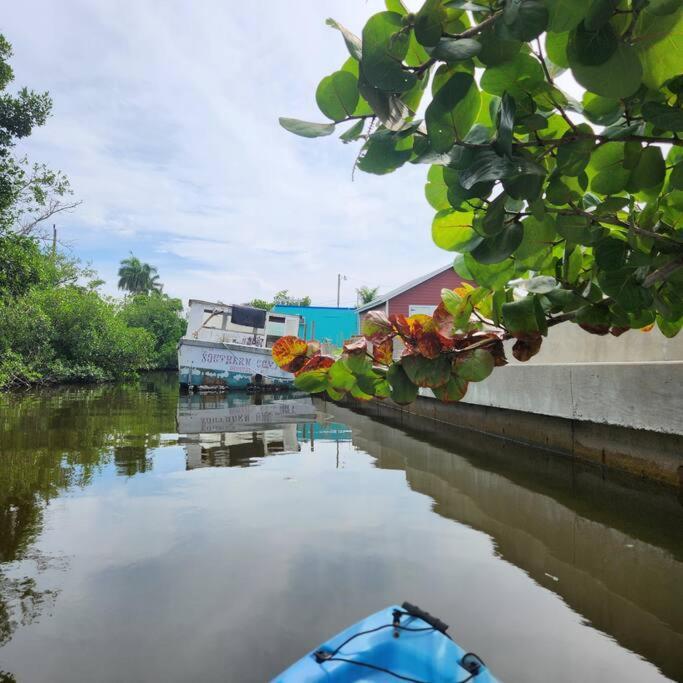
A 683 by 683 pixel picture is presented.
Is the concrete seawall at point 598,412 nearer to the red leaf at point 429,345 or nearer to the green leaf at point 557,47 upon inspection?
the red leaf at point 429,345

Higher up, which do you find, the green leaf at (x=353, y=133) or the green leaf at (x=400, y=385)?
the green leaf at (x=353, y=133)

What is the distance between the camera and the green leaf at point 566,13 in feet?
1.89

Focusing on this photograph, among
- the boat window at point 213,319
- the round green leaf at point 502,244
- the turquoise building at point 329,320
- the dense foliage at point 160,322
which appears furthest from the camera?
the dense foliage at point 160,322

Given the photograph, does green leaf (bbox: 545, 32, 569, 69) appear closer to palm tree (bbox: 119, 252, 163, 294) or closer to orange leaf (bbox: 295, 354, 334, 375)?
orange leaf (bbox: 295, 354, 334, 375)

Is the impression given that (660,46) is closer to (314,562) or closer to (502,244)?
(502,244)

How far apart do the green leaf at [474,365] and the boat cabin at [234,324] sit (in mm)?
15214

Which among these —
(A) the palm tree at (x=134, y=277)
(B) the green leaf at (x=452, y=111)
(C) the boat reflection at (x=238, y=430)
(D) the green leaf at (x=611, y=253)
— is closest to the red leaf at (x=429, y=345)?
(D) the green leaf at (x=611, y=253)

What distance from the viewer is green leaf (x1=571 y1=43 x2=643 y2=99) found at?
602 mm

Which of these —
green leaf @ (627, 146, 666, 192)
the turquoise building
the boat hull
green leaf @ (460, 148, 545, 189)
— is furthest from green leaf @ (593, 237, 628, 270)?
the turquoise building

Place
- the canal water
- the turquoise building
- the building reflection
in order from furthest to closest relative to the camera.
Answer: the turquoise building → the building reflection → the canal water

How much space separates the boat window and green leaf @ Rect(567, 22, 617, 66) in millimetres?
16428

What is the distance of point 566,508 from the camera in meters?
3.63

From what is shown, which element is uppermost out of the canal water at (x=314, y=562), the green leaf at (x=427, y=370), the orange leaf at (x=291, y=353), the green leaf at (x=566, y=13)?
the green leaf at (x=566, y=13)

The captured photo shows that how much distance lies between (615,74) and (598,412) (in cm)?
421
